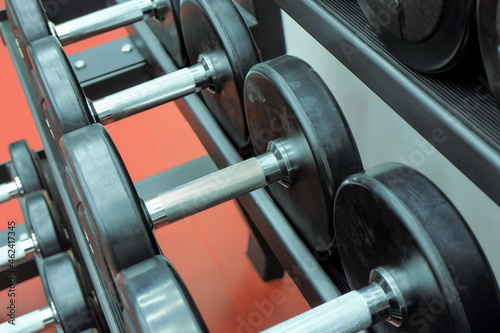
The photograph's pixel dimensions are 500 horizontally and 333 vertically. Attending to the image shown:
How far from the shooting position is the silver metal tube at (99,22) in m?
1.10

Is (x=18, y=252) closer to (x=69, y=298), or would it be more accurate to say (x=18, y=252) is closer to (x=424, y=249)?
(x=69, y=298)

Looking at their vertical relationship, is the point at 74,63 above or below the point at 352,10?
above

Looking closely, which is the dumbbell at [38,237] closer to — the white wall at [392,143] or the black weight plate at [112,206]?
the black weight plate at [112,206]

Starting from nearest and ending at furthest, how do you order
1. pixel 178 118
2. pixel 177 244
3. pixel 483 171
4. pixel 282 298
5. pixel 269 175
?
pixel 483 171 < pixel 269 175 < pixel 282 298 < pixel 177 244 < pixel 178 118

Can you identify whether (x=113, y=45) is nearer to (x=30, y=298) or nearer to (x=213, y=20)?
(x=213, y=20)

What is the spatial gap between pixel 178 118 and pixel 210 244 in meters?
0.52

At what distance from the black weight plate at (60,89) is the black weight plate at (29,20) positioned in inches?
5.0

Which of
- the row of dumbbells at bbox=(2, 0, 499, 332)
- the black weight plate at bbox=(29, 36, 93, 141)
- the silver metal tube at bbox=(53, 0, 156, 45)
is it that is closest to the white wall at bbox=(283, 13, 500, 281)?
the row of dumbbells at bbox=(2, 0, 499, 332)

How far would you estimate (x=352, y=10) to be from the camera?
0.73 meters

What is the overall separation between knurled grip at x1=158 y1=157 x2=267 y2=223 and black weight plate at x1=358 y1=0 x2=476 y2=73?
26 centimetres

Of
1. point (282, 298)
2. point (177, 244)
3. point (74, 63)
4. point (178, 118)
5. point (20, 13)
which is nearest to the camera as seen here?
point (20, 13)

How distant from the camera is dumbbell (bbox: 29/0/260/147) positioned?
0.81 meters

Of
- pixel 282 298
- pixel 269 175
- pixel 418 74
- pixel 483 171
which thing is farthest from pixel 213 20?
pixel 282 298

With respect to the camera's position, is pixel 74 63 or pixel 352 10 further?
pixel 74 63
